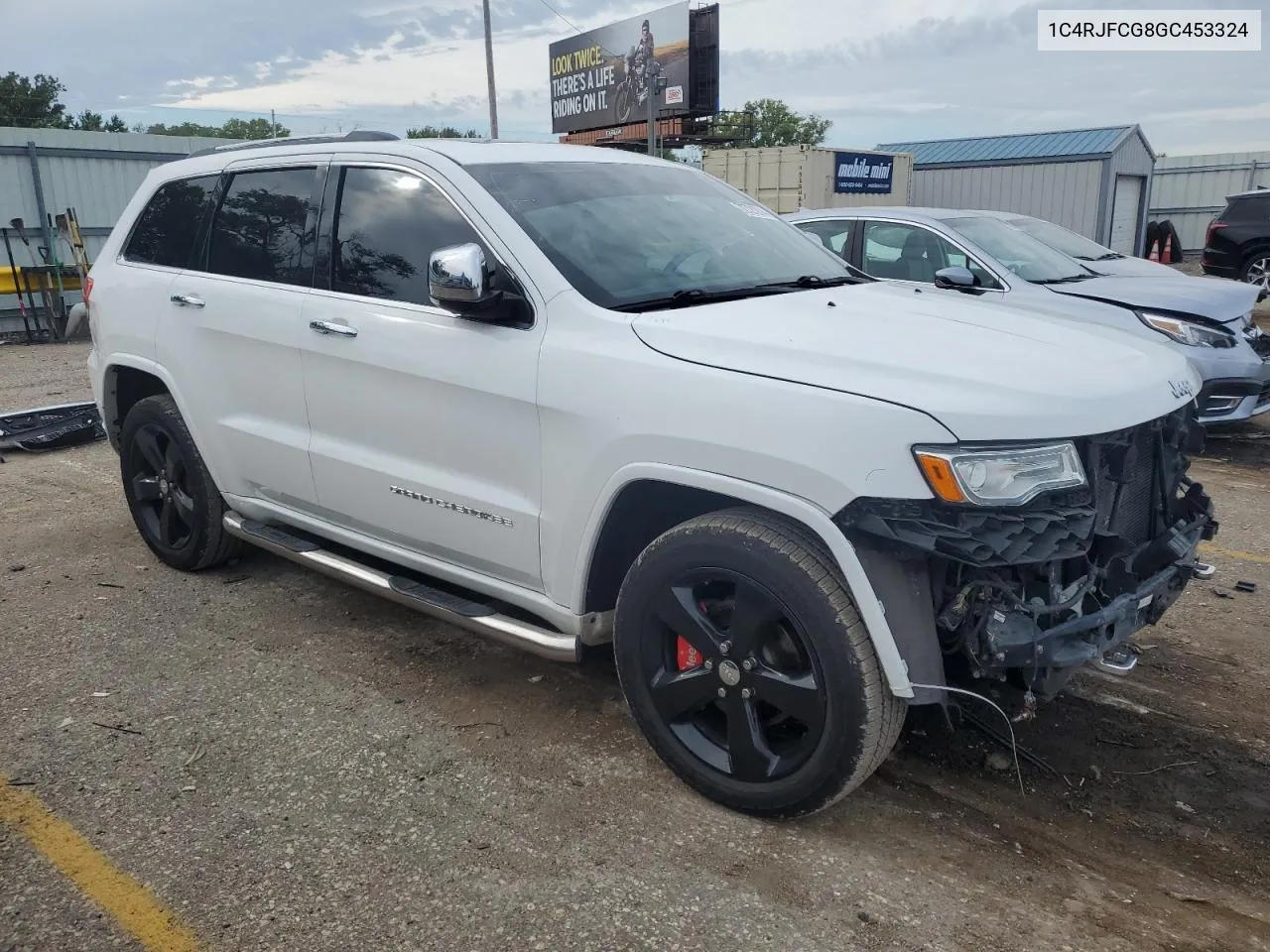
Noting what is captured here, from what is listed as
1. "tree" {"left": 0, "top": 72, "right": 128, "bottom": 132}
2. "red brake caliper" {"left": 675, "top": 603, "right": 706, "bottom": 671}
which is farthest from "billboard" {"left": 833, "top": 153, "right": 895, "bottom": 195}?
"tree" {"left": 0, "top": 72, "right": 128, "bottom": 132}

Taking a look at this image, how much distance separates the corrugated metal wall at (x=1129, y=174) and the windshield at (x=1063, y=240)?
13545 millimetres

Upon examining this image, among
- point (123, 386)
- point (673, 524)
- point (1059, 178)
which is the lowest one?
point (673, 524)

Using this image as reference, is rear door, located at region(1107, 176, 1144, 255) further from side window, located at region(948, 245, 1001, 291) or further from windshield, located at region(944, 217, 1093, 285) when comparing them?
side window, located at region(948, 245, 1001, 291)

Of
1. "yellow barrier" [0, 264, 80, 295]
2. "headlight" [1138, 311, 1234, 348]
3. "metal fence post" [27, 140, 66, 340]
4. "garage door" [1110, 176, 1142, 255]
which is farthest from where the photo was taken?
"garage door" [1110, 176, 1142, 255]

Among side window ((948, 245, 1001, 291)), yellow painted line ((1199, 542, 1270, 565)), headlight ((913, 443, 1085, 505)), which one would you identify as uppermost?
side window ((948, 245, 1001, 291))

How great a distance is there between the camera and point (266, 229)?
420 cm

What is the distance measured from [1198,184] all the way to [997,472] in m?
30.3

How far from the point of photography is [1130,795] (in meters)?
3.14

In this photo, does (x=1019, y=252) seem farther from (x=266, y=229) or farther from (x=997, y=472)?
Result: (x=997, y=472)

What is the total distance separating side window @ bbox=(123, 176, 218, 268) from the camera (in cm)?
459

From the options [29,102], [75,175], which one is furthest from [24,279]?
[29,102]

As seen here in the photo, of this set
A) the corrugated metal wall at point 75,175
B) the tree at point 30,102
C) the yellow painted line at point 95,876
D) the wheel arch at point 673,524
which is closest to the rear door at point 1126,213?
the corrugated metal wall at point 75,175

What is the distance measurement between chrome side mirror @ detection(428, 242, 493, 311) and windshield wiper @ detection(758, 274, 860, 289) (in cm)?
97

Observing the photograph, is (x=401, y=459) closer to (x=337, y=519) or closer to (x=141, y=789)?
(x=337, y=519)
